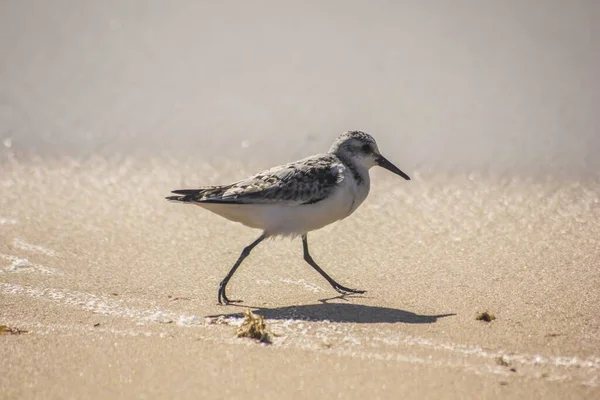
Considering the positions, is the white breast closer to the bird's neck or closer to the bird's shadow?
the bird's neck

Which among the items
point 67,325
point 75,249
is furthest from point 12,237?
point 67,325

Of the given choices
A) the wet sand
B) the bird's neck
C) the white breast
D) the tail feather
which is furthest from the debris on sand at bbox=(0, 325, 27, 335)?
the bird's neck

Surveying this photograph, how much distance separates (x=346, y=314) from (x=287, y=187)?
1074mm

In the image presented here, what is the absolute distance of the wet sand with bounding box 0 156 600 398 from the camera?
169 inches

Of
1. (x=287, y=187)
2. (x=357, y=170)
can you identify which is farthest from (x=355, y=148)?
(x=287, y=187)

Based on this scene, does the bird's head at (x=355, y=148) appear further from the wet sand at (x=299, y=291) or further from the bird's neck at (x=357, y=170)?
the wet sand at (x=299, y=291)

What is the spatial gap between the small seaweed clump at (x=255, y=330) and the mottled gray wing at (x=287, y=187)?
117cm

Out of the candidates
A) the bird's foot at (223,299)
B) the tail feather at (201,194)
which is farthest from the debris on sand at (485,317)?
the tail feather at (201,194)

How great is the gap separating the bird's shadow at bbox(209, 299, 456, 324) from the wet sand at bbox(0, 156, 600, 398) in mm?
22

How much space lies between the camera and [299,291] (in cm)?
602

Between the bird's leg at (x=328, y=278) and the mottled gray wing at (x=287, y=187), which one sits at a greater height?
the mottled gray wing at (x=287, y=187)

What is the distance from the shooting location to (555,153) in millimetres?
9227

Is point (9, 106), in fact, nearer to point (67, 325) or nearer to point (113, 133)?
point (113, 133)

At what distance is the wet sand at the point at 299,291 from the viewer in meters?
4.30
